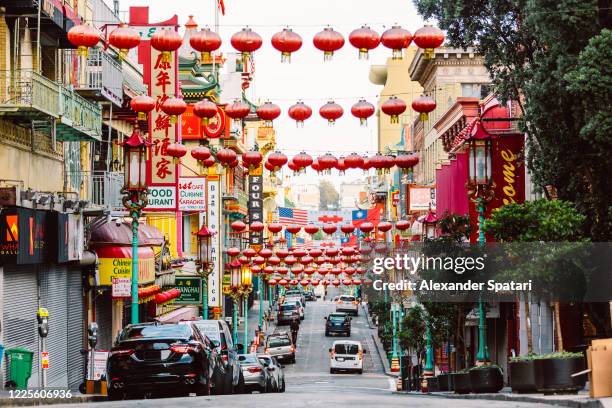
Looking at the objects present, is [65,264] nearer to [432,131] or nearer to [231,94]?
[432,131]

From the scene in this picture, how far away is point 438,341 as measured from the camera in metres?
45.2

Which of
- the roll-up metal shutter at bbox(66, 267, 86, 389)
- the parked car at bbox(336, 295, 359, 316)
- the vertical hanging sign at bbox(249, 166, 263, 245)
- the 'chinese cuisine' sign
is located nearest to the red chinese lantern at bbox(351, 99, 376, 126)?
the roll-up metal shutter at bbox(66, 267, 86, 389)

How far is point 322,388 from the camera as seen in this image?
4016 centimetres

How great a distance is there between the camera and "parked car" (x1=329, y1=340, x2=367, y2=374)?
191 ft

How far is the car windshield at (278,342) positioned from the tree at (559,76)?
35.8 m

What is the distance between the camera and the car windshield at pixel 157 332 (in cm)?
1989

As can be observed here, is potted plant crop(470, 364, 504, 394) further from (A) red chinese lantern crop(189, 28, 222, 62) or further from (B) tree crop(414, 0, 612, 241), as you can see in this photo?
(A) red chinese lantern crop(189, 28, 222, 62)

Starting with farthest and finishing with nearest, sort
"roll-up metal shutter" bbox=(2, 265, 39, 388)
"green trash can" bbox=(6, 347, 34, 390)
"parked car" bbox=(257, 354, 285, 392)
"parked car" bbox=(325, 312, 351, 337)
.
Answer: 1. "parked car" bbox=(325, 312, 351, 337)
2. "parked car" bbox=(257, 354, 285, 392)
3. "roll-up metal shutter" bbox=(2, 265, 39, 388)
4. "green trash can" bbox=(6, 347, 34, 390)

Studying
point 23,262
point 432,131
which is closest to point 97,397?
point 23,262

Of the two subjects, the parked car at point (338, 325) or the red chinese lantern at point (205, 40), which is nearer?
the red chinese lantern at point (205, 40)

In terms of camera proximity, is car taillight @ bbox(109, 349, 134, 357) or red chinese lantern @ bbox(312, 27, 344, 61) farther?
red chinese lantern @ bbox(312, 27, 344, 61)

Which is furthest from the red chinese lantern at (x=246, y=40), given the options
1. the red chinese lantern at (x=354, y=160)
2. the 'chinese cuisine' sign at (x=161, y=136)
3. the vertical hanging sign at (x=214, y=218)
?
the vertical hanging sign at (x=214, y=218)

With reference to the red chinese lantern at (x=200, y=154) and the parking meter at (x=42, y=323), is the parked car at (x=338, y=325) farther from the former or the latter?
the parking meter at (x=42, y=323)

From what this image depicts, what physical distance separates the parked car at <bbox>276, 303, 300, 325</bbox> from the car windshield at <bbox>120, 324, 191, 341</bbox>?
6765 centimetres
